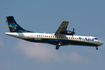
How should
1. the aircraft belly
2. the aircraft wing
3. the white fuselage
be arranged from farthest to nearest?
the aircraft belly, the white fuselage, the aircraft wing

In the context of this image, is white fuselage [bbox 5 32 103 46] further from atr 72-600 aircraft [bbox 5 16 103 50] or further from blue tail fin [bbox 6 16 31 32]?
blue tail fin [bbox 6 16 31 32]

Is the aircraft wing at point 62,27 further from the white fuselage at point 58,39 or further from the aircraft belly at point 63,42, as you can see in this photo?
the aircraft belly at point 63,42

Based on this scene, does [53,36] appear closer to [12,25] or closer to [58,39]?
[58,39]

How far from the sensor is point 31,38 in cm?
4738

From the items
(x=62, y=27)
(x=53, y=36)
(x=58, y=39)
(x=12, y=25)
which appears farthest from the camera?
(x=58, y=39)

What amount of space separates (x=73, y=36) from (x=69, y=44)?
6.31 ft

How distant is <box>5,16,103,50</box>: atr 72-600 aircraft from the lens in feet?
155

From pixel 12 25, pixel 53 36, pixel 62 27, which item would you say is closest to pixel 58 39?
pixel 53 36

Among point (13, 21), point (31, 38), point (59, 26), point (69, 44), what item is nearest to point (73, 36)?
point (69, 44)

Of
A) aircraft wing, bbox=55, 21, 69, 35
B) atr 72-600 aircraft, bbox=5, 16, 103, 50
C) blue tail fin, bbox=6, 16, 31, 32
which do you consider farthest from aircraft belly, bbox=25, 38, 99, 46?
blue tail fin, bbox=6, 16, 31, 32

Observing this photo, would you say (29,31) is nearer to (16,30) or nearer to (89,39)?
(16,30)

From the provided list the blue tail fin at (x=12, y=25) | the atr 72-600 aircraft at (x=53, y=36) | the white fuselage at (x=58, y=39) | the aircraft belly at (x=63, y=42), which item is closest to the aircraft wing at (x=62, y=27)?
the atr 72-600 aircraft at (x=53, y=36)

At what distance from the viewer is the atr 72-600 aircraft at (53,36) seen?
47312mm

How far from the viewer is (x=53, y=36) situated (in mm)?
49406
